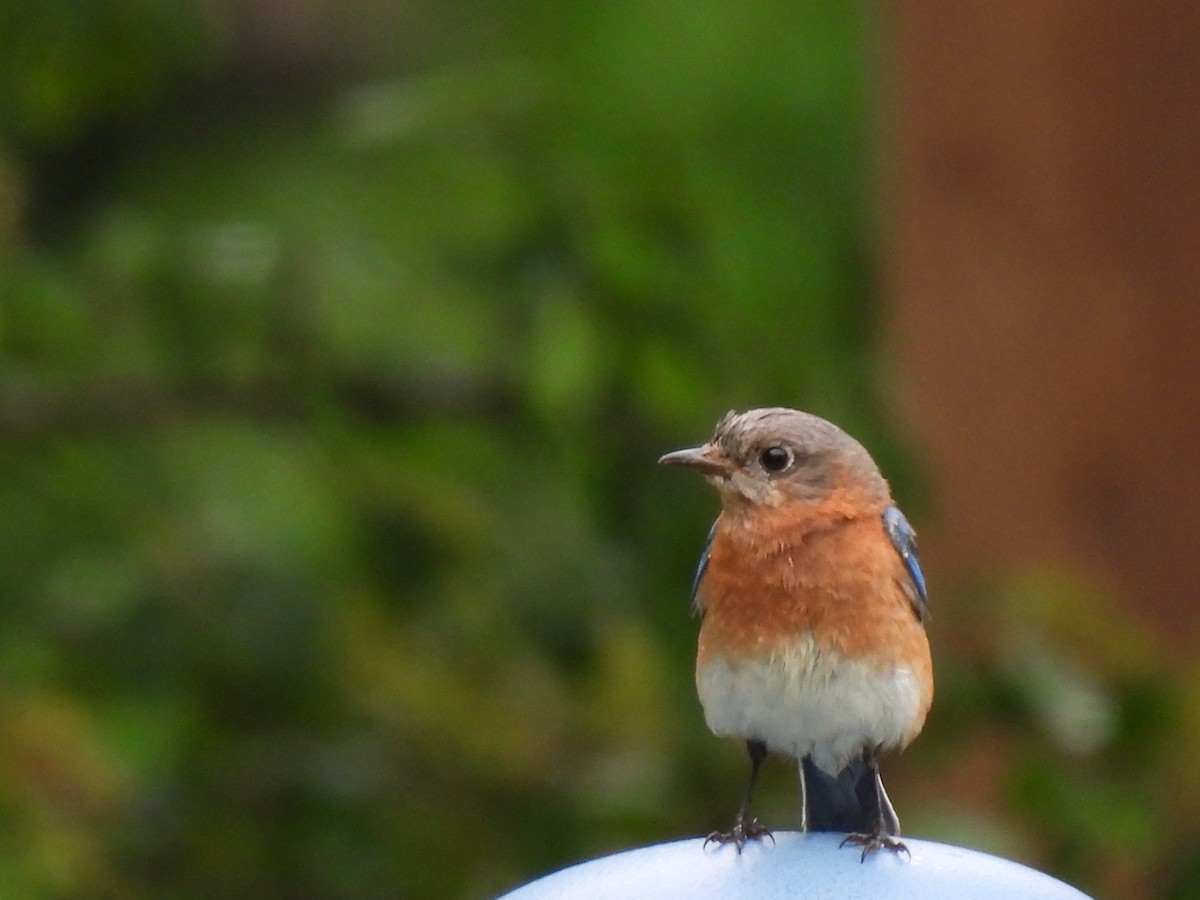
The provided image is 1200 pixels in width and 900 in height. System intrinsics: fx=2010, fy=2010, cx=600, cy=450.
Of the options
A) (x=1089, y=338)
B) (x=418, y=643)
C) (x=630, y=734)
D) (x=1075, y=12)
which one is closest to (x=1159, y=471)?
(x=1089, y=338)

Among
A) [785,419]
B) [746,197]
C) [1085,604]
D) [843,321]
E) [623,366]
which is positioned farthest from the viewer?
[746,197]

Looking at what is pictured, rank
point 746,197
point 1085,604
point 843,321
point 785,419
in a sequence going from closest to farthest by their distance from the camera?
point 785,419 → point 1085,604 → point 843,321 → point 746,197

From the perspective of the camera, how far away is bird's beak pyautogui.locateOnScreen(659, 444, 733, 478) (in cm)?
386

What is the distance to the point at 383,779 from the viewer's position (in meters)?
5.17

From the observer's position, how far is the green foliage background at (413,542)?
15.3 feet

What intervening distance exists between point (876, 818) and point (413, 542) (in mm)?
1516

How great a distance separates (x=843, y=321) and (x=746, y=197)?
87 cm

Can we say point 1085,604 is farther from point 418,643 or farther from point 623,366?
point 418,643

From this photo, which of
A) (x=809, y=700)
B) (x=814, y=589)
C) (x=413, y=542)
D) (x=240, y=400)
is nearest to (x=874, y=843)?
(x=809, y=700)

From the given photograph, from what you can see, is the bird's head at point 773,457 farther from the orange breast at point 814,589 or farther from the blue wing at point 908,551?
the blue wing at point 908,551

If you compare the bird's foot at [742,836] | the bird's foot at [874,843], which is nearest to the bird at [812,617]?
the bird's foot at [742,836]

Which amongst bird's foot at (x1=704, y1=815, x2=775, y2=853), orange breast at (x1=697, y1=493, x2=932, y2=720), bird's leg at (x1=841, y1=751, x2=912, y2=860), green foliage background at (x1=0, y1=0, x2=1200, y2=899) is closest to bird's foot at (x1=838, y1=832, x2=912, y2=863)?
bird's leg at (x1=841, y1=751, x2=912, y2=860)

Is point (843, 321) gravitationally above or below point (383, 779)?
above

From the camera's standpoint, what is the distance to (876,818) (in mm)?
3830
